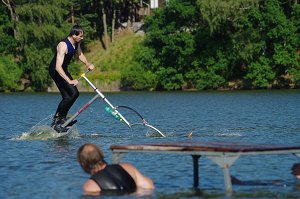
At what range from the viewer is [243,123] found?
30391 mm

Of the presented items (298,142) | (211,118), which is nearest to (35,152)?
(298,142)

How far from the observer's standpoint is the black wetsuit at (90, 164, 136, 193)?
13180 mm

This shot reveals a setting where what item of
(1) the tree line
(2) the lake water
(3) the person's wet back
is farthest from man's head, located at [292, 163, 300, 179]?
(1) the tree line

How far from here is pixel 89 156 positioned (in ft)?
41.6

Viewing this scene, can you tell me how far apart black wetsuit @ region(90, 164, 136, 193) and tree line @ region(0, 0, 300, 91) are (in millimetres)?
59373

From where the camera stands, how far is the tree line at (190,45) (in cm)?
7494

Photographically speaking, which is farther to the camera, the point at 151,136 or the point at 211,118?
the point at 211,118

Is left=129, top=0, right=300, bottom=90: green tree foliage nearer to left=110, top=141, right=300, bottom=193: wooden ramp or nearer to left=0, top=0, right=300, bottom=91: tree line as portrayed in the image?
left=0, top=0, right=300, bottom=91: tree line

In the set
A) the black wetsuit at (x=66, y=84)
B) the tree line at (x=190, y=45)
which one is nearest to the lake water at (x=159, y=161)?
the black wetsuit at (x=66, y=84)

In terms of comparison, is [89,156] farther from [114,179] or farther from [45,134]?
[45,134]

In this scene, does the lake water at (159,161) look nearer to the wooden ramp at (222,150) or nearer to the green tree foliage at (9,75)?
the wooden ramp at (222,150)

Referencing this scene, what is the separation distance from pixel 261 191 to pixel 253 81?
6170 cm

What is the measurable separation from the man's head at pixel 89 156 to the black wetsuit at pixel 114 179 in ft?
0.76

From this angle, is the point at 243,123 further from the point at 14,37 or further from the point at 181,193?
the point at 14,37
